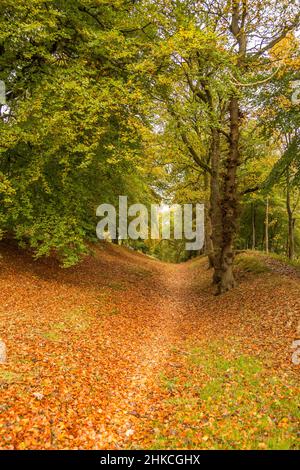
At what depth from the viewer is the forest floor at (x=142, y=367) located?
19.2 feet

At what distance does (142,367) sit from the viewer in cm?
897

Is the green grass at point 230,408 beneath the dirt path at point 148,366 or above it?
above

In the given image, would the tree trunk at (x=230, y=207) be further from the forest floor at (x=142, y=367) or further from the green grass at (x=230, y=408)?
the green grass at (x=230, y=408)

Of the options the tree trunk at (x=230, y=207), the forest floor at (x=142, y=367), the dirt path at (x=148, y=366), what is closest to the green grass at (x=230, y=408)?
the forest floor at (x=142, y=367)

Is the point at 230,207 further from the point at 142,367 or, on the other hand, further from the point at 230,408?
the point at 230,408

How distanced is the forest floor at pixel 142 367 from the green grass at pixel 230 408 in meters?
0.02

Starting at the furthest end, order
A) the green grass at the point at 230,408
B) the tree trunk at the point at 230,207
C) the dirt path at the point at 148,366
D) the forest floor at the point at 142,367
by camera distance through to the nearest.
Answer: the tree trunk at the point at 230,207 < the dirt path at the point at 148,366 < the forest floor at the point at 142,367 < the green grass at the point at 230,408

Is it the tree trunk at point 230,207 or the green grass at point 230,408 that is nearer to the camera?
the green grass at point 230,408

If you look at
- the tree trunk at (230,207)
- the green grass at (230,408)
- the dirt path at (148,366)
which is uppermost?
the tree trunk at (230,207)

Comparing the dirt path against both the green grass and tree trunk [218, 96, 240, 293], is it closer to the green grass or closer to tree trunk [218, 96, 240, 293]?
the green grass

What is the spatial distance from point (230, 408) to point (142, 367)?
289 centimetres

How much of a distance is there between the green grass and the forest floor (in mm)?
23

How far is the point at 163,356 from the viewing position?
386 inches

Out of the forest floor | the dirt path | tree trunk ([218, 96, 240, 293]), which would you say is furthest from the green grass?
tree trunk ([218, 96, 240, 293])
